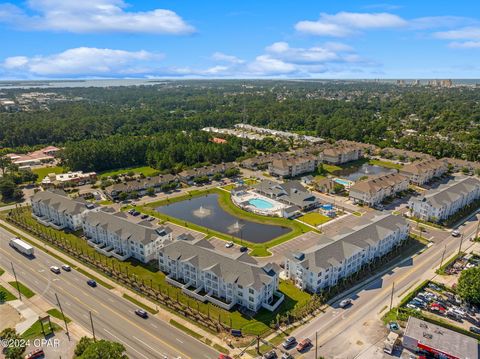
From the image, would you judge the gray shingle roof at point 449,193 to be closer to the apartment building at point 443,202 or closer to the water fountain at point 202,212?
the apartment building at point 443,202

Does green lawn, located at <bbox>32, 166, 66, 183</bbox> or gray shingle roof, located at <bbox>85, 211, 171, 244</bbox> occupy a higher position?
gray shingle roof, located at <bbox>85, 211, 171, 244</bbox>

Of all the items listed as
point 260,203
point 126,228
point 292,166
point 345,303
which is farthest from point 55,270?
point 292,166

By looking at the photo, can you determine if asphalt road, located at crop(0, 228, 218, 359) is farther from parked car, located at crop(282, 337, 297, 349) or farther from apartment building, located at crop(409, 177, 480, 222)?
apartment building, located at crop(409, 177, 480, 222)

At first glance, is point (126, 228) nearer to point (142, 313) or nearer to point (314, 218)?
point (142, 313)

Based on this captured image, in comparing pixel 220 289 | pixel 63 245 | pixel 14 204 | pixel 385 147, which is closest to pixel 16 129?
pixel 14 204

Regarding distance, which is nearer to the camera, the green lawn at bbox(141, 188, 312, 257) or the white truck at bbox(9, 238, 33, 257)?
the white truck at bbox(9, 238, 33, 257)

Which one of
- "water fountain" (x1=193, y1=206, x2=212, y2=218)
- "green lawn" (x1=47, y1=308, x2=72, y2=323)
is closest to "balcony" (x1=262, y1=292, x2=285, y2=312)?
"green lawn" (x1=47, y1=308, x2=72, y2=323)
